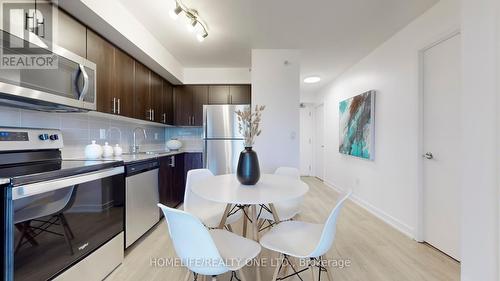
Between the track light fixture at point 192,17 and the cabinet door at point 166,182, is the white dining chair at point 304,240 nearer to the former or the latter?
the cabinet door at point 166,182

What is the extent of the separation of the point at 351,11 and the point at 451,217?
220 cm

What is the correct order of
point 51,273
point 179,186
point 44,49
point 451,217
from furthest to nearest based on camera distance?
point 179,186, point 451,217, point 44,49, point 51,273

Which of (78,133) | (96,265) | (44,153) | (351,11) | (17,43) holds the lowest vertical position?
(96,265)

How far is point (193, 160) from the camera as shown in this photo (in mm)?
3852

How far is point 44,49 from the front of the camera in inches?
58.4

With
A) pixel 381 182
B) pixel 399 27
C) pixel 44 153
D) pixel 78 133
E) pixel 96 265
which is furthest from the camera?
pixel 381 182

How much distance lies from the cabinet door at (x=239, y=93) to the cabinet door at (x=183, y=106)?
769 mm

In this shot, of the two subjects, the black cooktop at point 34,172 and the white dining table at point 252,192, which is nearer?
the black cooktop at point 34,172

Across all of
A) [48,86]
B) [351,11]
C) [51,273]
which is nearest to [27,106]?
[48,86]

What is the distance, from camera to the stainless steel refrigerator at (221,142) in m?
3.69

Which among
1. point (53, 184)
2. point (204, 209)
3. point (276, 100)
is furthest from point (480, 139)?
point (53, 184)

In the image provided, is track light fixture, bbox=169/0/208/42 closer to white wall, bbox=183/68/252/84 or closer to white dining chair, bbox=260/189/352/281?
white wall, bbox=183/68/252/84

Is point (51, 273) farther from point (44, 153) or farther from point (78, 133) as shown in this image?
point (78, 133)

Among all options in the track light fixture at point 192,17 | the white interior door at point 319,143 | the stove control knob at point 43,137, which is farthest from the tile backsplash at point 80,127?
the white interior door at point 319,143
